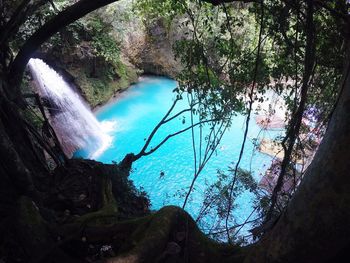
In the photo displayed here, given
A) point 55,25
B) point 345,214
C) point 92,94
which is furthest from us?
point 92,94

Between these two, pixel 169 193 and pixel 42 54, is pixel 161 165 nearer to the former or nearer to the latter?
pixel 169 193

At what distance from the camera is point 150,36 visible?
18.1m

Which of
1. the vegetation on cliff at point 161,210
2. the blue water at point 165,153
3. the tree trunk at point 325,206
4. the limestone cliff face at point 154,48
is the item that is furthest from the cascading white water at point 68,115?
the tree trunk at point 325,206

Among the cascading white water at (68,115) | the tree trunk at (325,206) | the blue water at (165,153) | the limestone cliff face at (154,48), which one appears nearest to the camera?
the tree trunk at (325,206)

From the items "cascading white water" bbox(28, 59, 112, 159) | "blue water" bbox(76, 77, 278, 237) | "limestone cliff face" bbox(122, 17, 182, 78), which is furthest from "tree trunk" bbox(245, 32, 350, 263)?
"limestone cliff face" bbox(122, 17, 182, 78)

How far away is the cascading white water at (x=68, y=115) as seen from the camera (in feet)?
38.0

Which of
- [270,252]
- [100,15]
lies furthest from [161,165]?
[270,252]

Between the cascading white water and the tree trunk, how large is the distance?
10.1 meters

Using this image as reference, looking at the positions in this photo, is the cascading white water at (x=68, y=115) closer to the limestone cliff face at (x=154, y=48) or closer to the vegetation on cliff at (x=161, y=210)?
the limestone cliff face at (x=154, y=48)

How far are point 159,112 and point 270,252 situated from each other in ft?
42.8

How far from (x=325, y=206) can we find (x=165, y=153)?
10.6 meters

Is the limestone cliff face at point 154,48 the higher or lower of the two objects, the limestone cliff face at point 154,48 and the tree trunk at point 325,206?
the higher

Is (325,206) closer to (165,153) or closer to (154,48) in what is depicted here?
(165,153)

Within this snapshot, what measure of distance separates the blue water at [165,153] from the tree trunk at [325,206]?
6234mm
